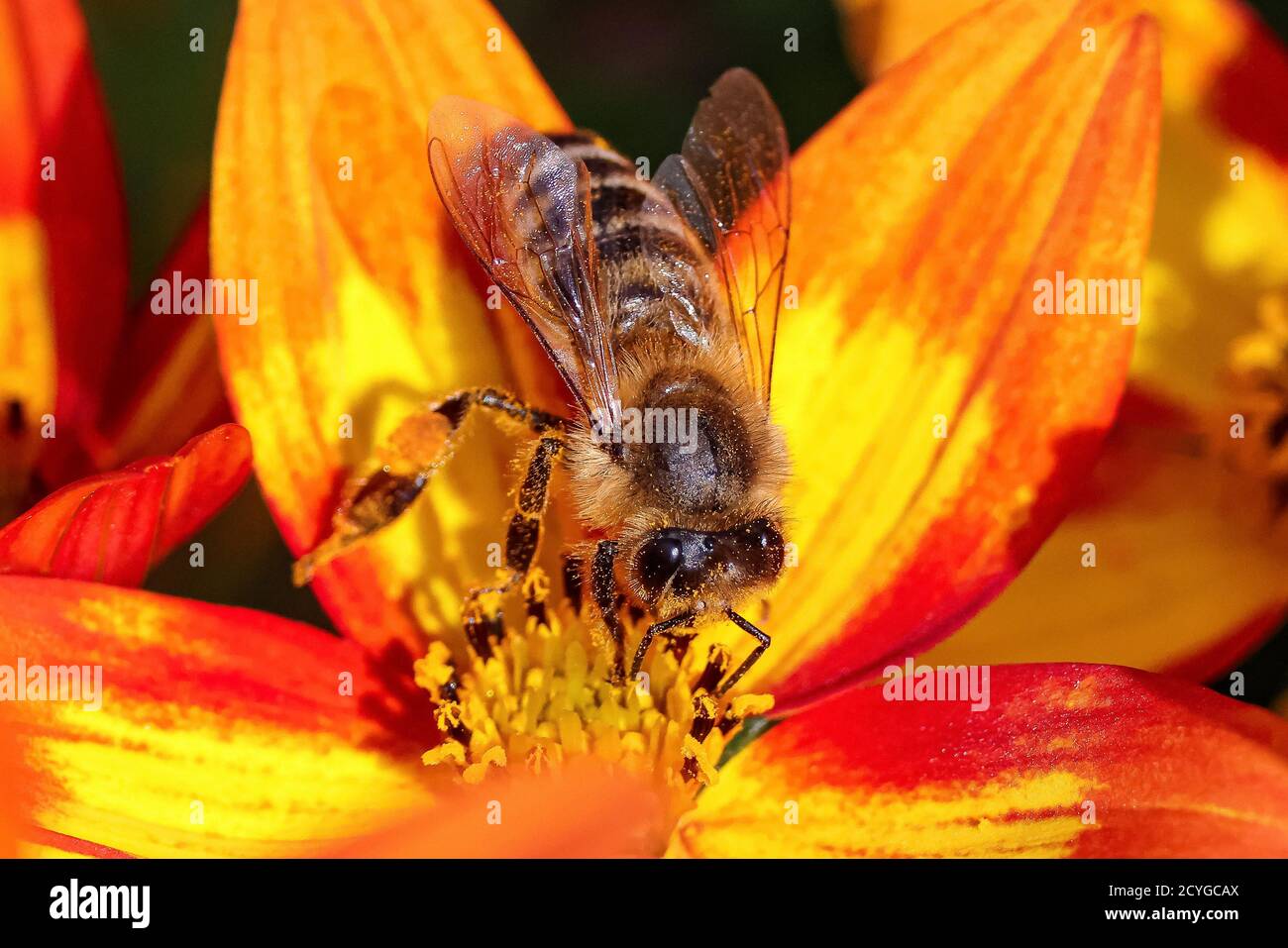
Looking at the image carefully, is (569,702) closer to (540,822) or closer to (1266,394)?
(540,822)

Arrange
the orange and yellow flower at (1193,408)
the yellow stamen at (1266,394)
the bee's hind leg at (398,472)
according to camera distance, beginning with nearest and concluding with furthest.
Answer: the bee's hind leg at (398,472)
the orange and yellow flower at (1193,408)
the yellow stamen at (1266,394)

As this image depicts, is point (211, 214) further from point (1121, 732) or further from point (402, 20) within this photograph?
point (1121, 732)

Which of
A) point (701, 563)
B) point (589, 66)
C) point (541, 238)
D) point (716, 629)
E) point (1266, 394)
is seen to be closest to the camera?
point (701, 563)

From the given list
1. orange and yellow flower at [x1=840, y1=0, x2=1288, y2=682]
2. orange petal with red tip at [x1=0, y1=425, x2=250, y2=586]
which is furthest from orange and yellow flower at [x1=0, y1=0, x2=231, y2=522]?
orange and yellow flower at [x1=840, y1=0, x2=1288, y2=682]

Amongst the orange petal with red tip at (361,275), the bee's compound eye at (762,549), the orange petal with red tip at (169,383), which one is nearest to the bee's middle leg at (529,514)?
the orange petal with red tip at (361,275)

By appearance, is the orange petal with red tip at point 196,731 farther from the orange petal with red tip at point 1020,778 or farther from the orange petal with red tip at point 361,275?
the orange petal with red tip at point 1020,778

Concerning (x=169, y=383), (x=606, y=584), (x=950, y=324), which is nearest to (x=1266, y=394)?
(x=950, y=324)
